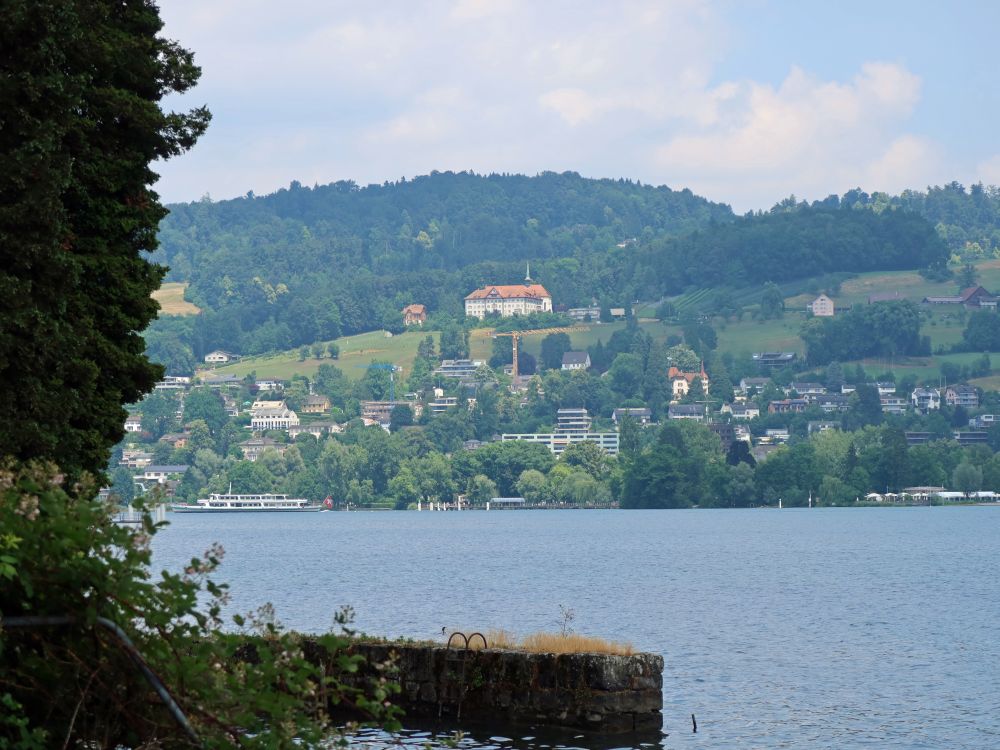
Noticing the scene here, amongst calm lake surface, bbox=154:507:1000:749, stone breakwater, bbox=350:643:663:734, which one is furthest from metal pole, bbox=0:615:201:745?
stone breakwater, bbox=350:643:663:734

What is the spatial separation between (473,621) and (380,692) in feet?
142

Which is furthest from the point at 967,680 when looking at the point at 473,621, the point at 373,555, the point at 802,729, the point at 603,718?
the point at 373,555

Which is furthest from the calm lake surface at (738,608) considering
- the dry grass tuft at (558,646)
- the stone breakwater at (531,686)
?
the dry grass tuft at (558,646)

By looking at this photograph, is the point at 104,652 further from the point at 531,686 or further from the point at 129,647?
the point at 531,686

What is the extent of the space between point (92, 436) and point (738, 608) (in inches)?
1638

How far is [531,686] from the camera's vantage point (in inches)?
1038

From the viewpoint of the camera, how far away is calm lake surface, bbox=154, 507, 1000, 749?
30.9 metres

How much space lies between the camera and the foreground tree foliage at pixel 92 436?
9.81 metres

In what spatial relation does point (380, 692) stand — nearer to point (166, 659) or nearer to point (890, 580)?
point (166, 659)

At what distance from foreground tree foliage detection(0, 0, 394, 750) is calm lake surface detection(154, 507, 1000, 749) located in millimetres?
7651

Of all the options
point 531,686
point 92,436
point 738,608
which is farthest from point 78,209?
point 738,608

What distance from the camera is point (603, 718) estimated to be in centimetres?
2614

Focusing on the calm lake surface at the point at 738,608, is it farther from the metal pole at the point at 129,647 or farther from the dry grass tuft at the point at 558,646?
the metal pole at the point at 129,647

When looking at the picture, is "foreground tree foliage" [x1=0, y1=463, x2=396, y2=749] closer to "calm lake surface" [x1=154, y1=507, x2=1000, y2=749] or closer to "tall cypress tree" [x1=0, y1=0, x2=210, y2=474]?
"tall cypress tree" [x1=0, y1=0, x2=210, y2=474]
